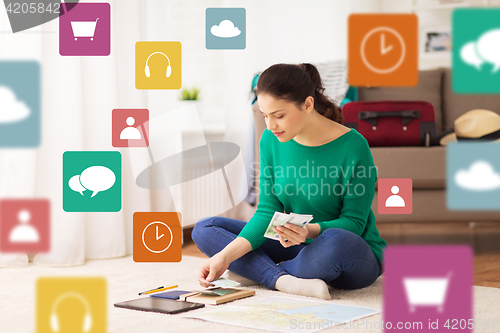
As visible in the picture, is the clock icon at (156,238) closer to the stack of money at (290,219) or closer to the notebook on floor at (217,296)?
the notebook on floor at (217,296)

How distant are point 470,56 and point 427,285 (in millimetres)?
293

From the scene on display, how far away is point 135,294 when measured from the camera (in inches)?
53.5

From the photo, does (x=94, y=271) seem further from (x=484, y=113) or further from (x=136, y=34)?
(x=484, y=113)

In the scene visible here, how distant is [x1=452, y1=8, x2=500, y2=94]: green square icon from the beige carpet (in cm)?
48

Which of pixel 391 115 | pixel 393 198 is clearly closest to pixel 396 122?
pixel 391 115

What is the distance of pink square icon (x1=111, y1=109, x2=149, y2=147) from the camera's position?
171 cm

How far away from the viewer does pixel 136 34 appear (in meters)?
2.07

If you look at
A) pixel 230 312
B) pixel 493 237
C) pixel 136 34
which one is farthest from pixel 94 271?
pixel 493 237

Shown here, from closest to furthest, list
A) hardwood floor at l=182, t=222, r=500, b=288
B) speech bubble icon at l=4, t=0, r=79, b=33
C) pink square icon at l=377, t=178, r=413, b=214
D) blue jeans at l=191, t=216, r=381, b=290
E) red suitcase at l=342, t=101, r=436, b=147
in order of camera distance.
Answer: blue jeans at l=191, t=216, r=381, b=290
pink square icon at l=377, t=178, r=413, b=214
hardwood floor at l=182, t=222, r=500, b=288
speech bubble icon at l=4, t=0, r=79, b=33
red suitcase at l=342, t=101, r=436, b=147

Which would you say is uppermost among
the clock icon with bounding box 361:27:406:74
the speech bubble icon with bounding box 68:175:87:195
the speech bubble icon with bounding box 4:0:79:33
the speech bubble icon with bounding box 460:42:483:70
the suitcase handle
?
the speech bubble icon with bounding box 4:0:79:33

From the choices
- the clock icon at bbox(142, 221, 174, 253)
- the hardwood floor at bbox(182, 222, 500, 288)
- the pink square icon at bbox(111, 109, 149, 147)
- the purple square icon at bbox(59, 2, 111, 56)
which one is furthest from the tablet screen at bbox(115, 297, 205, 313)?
the hardwood floor at bbox(182, 222, 500, 288)

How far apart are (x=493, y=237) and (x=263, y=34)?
1.37 m

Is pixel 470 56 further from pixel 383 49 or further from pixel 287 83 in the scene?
pixel 287 83

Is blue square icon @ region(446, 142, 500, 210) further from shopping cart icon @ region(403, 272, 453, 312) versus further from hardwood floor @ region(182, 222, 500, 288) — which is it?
hardwood floor @ region(182, 222, 500, 288)
